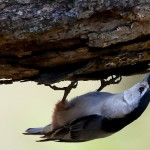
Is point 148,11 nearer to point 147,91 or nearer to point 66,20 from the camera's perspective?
point 66,20

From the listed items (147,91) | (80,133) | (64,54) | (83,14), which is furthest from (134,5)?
(80,133)

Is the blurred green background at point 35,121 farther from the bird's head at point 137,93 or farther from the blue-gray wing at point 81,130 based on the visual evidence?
the bird's head at point 137,93

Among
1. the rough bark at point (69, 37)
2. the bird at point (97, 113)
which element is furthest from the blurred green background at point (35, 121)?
the rough bark at point (69, 37)

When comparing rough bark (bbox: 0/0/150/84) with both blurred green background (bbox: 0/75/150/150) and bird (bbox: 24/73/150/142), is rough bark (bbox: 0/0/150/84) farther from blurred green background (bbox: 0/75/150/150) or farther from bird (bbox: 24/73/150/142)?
blurred green background (bbox: 0/75/150/150)

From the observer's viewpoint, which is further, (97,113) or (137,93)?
(97,113)

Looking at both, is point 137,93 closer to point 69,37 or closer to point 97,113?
point 97,113

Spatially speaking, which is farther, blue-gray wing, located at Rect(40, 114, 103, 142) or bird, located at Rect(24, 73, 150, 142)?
blue-gray wing, located at Rect(40, 114, 103, 142)

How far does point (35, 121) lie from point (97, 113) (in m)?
2.10

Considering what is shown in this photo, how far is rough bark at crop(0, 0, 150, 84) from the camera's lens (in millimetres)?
2188

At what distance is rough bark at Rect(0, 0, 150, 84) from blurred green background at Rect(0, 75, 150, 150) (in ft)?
8.63

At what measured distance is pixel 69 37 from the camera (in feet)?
7.59

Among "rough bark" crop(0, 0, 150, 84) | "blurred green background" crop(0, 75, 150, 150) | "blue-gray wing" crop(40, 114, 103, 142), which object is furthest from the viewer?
"blurred green background" crop(0, 75, 150, 150)

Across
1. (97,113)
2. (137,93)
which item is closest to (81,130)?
(97,113)

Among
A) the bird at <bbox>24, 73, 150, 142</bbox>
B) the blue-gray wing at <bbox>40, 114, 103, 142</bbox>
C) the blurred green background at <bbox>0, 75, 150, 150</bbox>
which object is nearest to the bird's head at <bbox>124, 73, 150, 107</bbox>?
the bird at <bbox>24, 73, 150, 142</bbox>
